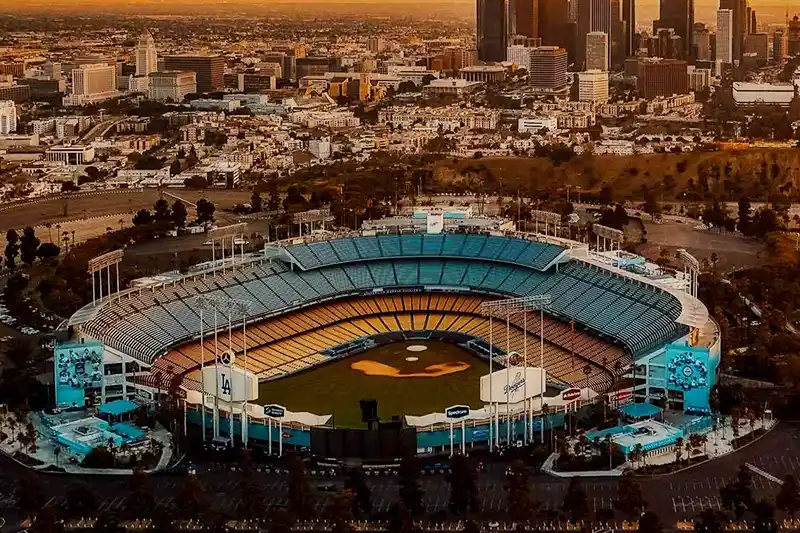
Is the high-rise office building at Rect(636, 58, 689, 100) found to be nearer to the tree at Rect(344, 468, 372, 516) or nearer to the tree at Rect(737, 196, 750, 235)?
the tree at Rect(737, 196, 750, 235)

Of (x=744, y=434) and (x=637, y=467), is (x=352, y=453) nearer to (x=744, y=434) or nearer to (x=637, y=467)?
(x=637, y=467)

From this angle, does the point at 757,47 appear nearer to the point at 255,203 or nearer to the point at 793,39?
the point at 793,39

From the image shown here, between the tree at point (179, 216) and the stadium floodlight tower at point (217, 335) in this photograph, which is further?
the tree at point (179, 216)

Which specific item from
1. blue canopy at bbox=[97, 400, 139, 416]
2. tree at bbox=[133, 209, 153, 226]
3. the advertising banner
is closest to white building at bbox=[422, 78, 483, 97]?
tree at bbox=[133, 209, 153, 226]

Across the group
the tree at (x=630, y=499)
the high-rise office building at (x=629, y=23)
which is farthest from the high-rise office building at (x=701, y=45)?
the tree at (x=630, y=499)

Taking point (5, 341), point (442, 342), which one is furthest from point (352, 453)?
point (5, 341)

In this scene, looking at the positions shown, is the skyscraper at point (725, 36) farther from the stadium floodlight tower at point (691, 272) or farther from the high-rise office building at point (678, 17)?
the stadium floodlight tower at point (691, 272)
